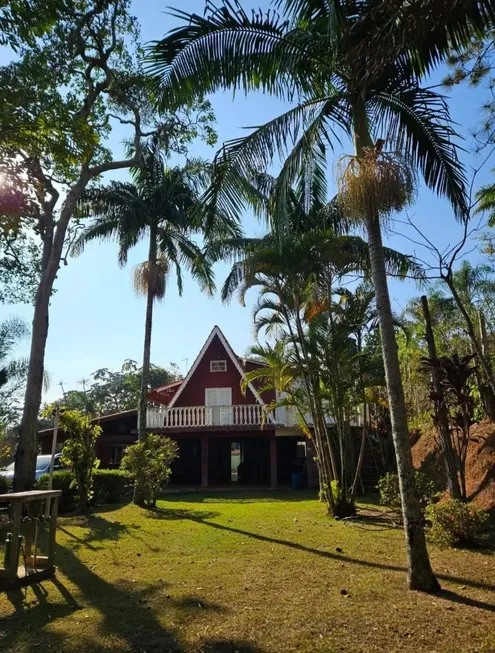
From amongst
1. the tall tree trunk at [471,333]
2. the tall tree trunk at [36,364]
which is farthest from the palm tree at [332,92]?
the tall tree trunk at [36,364]

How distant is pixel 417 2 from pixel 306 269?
6417 mm

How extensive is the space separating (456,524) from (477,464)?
3.42 metres

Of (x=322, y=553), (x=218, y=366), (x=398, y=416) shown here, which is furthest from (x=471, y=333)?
(x=218, y=366)

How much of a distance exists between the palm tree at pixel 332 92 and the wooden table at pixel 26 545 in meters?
4.41

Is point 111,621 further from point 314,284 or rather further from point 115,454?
point 115,454

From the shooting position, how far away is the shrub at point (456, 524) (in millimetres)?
7383

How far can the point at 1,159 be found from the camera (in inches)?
189

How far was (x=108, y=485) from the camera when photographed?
1503cm

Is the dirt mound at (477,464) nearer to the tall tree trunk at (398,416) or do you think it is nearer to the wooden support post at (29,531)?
the tall tree trunk at (398,416)

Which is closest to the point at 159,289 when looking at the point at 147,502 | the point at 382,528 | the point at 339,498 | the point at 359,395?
the point at 147,502

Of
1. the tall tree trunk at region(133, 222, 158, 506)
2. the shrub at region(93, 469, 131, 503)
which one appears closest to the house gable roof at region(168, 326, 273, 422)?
the tall tree trunk at region(133, 222, 158, 506)

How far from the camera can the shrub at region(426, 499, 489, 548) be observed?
738 centimetres

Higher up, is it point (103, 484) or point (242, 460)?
point (242, 460)

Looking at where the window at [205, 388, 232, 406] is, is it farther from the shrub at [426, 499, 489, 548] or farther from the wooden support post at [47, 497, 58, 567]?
the wooden support post at [47, 497, 58, 567]
